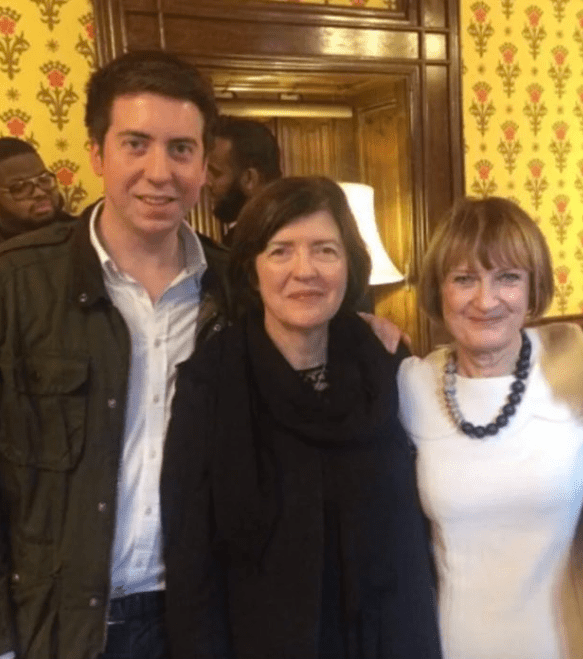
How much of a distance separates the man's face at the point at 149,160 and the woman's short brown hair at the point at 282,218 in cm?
12

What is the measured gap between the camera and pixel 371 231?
2738 millimetres

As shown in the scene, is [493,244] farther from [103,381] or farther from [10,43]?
[10,43]

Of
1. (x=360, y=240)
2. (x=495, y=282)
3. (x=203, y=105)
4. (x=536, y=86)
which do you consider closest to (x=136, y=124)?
(x=203, y=105)

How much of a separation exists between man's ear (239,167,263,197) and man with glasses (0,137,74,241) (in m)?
0.53

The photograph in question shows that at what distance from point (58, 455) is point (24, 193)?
38.0 inches

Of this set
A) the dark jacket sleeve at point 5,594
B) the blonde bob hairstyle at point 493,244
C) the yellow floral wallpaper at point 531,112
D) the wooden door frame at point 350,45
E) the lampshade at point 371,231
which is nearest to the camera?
the dark jacket sleeve at point 5,594

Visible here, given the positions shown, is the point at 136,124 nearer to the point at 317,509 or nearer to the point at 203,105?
the point at 203,105

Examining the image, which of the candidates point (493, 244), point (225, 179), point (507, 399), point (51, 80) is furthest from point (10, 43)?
point (507, 399)

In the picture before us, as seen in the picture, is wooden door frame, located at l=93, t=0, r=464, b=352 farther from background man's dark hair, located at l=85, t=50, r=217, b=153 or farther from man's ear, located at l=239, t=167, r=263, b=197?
background man's dark hair, located at l=85, t=50, r=217, b=153

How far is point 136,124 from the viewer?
136 cm

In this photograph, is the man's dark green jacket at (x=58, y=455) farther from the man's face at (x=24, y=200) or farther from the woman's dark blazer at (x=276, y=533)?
the man's face at (x=24, y=200)

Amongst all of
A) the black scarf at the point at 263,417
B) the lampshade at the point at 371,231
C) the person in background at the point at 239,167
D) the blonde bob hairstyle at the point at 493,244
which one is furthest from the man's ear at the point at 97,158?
the lampshade at the point at 371,231

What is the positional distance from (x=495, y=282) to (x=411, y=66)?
1.62m

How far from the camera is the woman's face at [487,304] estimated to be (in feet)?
4.59
